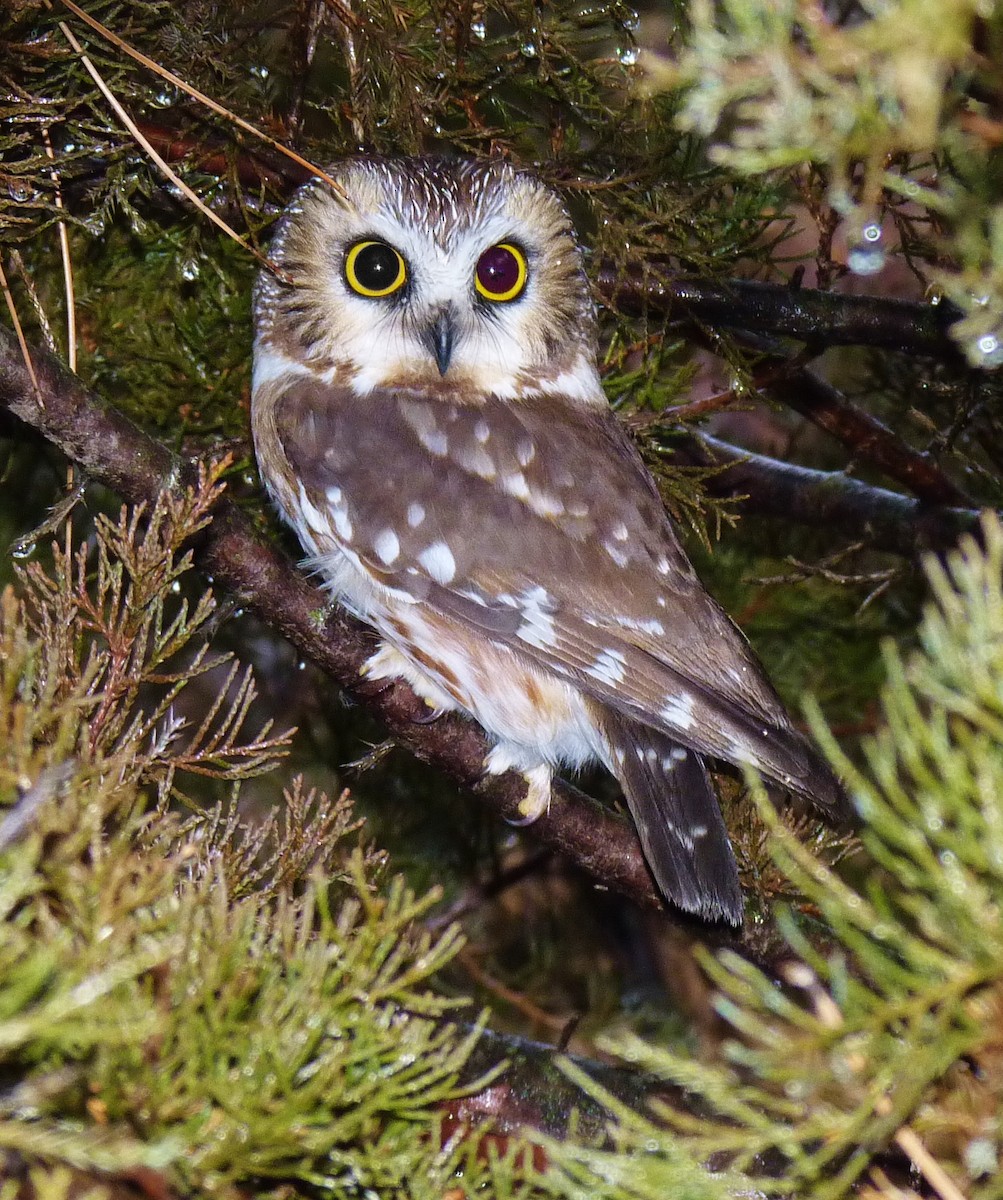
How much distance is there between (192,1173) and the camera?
95 cm

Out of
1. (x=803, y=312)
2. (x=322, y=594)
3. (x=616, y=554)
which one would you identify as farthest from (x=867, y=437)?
(x=322, y=594)

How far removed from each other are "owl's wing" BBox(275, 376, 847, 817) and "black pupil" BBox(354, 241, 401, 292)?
300 mm

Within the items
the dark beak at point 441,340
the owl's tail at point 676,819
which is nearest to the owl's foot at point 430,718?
the owl's tail at point 676,819

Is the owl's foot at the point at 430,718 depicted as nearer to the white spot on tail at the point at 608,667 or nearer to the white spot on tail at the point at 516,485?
the white spot on tail at the point at 608,667

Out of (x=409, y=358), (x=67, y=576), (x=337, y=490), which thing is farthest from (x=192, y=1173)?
(x=409, y=358)

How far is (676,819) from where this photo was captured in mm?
2135

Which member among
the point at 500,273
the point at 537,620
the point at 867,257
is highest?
the point at 867,257

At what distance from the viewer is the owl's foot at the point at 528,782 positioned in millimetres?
2225

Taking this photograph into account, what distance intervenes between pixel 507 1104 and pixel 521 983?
110 centimetres

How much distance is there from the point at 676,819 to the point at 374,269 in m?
1.34

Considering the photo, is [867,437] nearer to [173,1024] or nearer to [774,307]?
[774,307]

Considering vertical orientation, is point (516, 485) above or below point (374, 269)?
below

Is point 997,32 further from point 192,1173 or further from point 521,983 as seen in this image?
point 521,983

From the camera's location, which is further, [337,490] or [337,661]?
[337,490]
